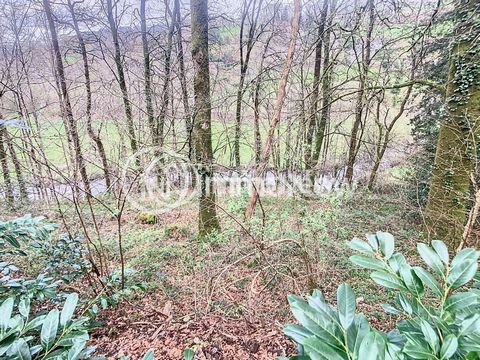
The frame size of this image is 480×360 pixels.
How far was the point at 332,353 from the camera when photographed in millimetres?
567

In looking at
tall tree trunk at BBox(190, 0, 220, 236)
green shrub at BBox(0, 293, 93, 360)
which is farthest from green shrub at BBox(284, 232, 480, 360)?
tall tree trunk at BBox(190, 0, 220, 236)

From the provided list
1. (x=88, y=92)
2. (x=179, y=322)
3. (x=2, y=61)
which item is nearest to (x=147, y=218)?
(x=88, y=92)

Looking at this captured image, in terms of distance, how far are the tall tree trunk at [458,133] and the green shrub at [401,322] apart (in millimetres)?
3976

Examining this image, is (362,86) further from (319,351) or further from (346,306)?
(319,351)

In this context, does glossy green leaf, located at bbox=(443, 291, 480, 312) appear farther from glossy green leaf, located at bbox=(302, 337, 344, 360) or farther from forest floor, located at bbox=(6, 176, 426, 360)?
forest floor, located at bbox=(6, 176, 426, 360)

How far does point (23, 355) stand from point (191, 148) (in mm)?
4295

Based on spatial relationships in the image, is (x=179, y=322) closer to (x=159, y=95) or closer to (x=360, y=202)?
(x=360, y=202)

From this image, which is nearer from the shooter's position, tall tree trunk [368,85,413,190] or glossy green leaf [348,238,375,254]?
glossy green leaf [348,238,375,254]

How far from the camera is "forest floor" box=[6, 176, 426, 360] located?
220 centimetres

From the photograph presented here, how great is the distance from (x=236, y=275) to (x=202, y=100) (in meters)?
2.75

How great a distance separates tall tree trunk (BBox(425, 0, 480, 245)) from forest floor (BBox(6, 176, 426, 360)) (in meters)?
0.54

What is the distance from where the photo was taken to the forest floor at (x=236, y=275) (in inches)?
86.5

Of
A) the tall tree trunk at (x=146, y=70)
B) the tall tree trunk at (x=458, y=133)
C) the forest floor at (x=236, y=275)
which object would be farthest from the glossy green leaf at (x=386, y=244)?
the tall tree trunk at (x=146, y=70)

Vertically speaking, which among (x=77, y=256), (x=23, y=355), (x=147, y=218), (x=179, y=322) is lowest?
(x=147, y=218)
